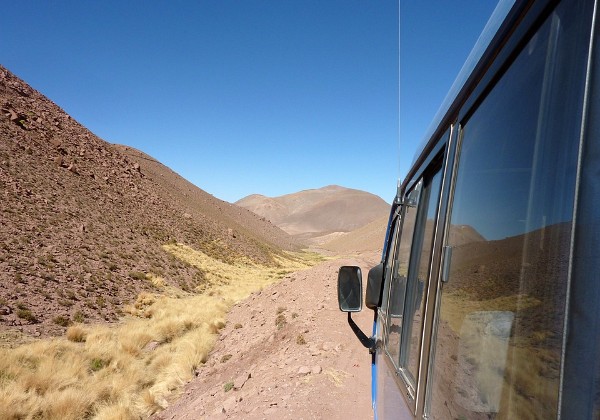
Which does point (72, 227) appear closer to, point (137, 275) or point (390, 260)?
point (137, 275)

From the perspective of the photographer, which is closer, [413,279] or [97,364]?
[413,279]

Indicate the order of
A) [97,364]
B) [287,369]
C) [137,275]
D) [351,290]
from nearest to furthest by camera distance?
[351,290]
[287,369]
[97,364]
[137,275]

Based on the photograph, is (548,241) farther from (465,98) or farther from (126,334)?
(126,334)

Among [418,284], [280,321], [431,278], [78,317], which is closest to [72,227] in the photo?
[78,317]

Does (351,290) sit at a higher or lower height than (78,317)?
higher

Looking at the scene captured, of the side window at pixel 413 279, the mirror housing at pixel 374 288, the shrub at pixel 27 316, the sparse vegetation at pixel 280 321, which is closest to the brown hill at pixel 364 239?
the shrub at pixel 27 316

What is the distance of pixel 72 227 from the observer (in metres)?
24.1

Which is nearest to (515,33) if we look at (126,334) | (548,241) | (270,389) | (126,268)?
(548,241)

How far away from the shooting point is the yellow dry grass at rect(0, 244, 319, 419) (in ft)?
25.9

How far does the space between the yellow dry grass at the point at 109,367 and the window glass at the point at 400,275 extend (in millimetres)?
6404

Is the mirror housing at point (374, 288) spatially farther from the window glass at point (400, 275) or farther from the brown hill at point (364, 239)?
the brown hill at point (364, 239)

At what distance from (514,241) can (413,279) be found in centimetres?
116

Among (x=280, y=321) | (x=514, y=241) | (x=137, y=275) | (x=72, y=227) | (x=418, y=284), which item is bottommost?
(x=137, y=275)

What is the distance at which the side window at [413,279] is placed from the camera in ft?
6.48
